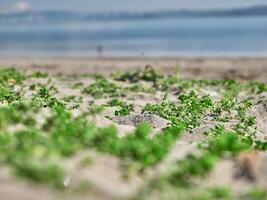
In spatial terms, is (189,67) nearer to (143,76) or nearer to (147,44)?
(143,76)

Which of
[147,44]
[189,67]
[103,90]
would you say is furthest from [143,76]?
[147,44]

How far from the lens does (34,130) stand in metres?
6.64

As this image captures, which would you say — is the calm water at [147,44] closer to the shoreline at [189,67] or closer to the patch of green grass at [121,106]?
the shoreline at [189,67]

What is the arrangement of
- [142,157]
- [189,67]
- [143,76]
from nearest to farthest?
[142,157], [143,76], [189,67]

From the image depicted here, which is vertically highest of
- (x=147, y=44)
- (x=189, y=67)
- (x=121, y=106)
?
(x=121, y=106)

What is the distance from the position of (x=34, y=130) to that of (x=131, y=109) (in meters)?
5.57

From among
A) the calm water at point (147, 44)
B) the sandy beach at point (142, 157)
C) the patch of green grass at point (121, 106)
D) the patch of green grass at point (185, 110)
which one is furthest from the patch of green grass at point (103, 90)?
the calm water at point (147, 44)

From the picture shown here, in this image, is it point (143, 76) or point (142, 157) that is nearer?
point (142, 157)

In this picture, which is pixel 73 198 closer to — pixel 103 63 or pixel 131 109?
pixel 131 109

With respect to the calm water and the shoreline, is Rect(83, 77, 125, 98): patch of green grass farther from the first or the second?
the calm water

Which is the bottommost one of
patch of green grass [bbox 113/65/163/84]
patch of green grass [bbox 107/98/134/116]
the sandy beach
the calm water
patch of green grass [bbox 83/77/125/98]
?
the calm water

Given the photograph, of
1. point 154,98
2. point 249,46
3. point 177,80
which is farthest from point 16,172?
point 249,46

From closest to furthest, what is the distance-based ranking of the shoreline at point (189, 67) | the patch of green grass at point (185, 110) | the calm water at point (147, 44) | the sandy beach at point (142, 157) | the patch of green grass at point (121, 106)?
the sandy beach at point (142, 157), the patch of green grass at point (185, 110), the patch of green grass at point (121, 106), the shoreline at point (189, 67), the calm water at point (147, 44)

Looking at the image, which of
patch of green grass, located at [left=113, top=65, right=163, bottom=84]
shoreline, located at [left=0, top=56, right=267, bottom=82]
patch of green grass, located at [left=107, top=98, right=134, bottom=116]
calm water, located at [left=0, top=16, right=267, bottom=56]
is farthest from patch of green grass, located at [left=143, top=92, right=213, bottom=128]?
calm water, located at [left=0, top=16, right=267, bottom=56]
